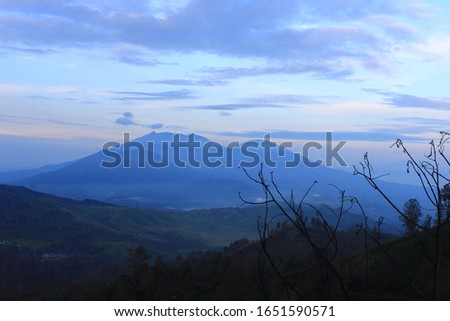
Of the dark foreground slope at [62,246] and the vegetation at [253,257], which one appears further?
the dark foreground slope at [62,246]

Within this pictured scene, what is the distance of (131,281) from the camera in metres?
46.9

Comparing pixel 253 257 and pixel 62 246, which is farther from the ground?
pixel 253 257

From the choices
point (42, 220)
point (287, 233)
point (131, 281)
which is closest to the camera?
point (131, 281)

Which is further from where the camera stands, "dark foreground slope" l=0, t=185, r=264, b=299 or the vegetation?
"dark foreground slope" l=0, t=185, r=264, b=299

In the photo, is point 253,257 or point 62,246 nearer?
point 253,257

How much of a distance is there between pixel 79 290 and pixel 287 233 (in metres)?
40.5

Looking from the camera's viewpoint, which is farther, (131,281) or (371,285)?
(131,281)

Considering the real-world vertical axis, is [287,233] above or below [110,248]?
above

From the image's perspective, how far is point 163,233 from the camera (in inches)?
7618

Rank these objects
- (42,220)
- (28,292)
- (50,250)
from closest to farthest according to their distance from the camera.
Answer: (28,292)
(50,250)
(42,220)
